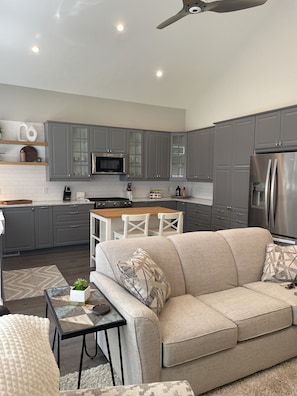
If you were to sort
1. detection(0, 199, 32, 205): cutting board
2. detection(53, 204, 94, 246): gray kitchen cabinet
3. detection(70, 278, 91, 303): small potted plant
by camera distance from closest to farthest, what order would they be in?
detection(70, 278, 91, 303): small potted plant, detection(0, 199, 32, 205): cutting board, detection(53, 204, 94, 246): gray kitchen cabinet

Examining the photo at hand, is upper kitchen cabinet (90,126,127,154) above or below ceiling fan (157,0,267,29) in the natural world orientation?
below

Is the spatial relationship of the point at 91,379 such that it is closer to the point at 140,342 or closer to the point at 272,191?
the point at 140,342

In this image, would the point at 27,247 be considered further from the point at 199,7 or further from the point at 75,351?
the point at 199,7

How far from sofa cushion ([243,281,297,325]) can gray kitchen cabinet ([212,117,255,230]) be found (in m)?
2.26

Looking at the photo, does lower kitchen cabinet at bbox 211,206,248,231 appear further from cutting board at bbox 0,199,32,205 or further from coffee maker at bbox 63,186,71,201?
cutting board at bbox 0,199,32,205

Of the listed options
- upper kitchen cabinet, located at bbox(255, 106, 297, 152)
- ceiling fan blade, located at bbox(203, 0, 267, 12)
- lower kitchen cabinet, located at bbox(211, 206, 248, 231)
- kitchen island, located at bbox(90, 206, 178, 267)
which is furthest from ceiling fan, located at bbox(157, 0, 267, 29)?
lower kitchen cabinet, located at bbox(211, 206, 248, 231)

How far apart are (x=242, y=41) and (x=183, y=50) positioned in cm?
104

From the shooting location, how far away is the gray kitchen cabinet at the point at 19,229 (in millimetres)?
5008

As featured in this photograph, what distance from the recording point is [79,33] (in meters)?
4.54

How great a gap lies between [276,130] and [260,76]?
145 centimetres

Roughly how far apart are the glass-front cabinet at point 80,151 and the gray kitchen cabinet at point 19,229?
1162mm

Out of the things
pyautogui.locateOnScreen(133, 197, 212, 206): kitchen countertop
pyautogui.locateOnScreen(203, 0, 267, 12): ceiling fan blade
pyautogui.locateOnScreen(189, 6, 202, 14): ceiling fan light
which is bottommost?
pyautogui.locateOnScreen(133, 197, 212, 206): kitchen countertop

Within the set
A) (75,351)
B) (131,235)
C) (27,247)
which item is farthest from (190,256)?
(27,247)

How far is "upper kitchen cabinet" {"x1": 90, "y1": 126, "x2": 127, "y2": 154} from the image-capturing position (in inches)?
232
